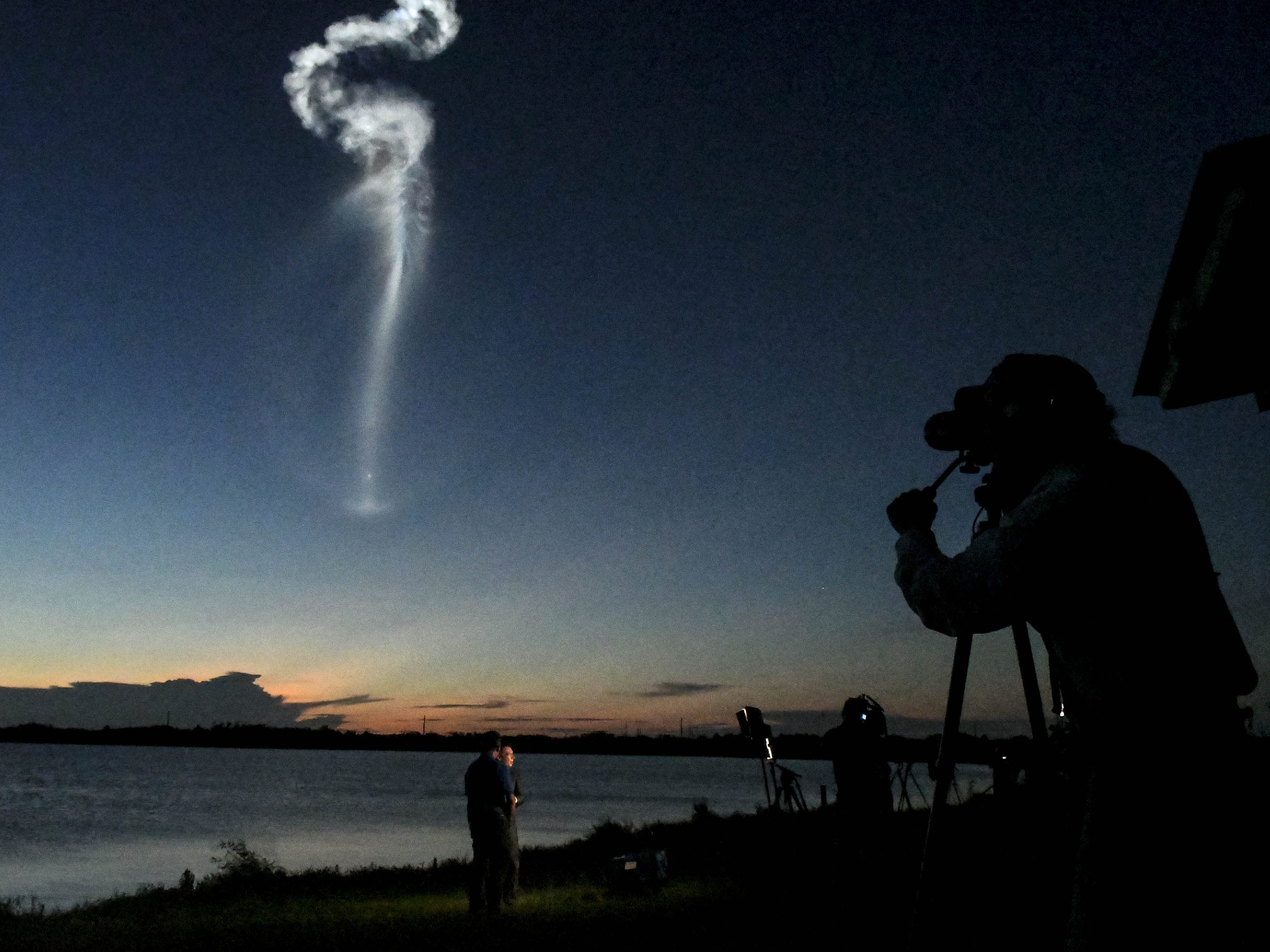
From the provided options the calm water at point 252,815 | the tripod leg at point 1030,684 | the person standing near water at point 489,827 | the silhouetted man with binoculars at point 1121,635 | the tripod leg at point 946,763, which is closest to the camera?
the silhouetted man with binoculars at point 1121,635

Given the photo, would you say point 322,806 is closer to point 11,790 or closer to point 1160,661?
point 11,790

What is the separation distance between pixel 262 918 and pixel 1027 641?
374 inches

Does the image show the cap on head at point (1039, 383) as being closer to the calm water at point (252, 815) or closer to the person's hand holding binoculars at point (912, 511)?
the person's hand holding binoculars at point (912, 511)

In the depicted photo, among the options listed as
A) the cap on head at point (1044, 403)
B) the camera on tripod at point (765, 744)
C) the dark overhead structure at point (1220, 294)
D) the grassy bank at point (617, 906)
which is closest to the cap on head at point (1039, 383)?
the cap on head at point (1044, 403)

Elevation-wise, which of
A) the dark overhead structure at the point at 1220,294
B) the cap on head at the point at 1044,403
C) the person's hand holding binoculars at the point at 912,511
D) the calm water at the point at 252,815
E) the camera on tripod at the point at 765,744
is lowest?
the calm water at the point at 252,815

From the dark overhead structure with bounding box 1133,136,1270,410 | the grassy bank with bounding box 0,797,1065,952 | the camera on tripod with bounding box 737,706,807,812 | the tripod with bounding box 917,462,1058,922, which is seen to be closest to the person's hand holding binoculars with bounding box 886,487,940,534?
the tripod with bounding box 917,462,1058,922

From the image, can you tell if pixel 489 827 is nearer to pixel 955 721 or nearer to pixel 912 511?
pixel 955 721

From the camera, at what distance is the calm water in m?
25.8

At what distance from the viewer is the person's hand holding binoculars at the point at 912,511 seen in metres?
1.77

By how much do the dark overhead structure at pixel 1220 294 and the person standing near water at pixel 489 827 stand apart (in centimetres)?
778

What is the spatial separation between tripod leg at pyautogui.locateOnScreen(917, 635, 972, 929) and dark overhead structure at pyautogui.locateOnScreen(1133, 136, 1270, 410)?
1.99 m

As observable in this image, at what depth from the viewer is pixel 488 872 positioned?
9.84 m

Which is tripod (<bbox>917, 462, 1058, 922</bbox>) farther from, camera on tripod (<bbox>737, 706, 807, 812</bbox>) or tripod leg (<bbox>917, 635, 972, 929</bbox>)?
camera on tripod (<bbox>737, 706, 807, 812</bbox>)

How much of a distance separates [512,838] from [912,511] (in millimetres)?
9326
